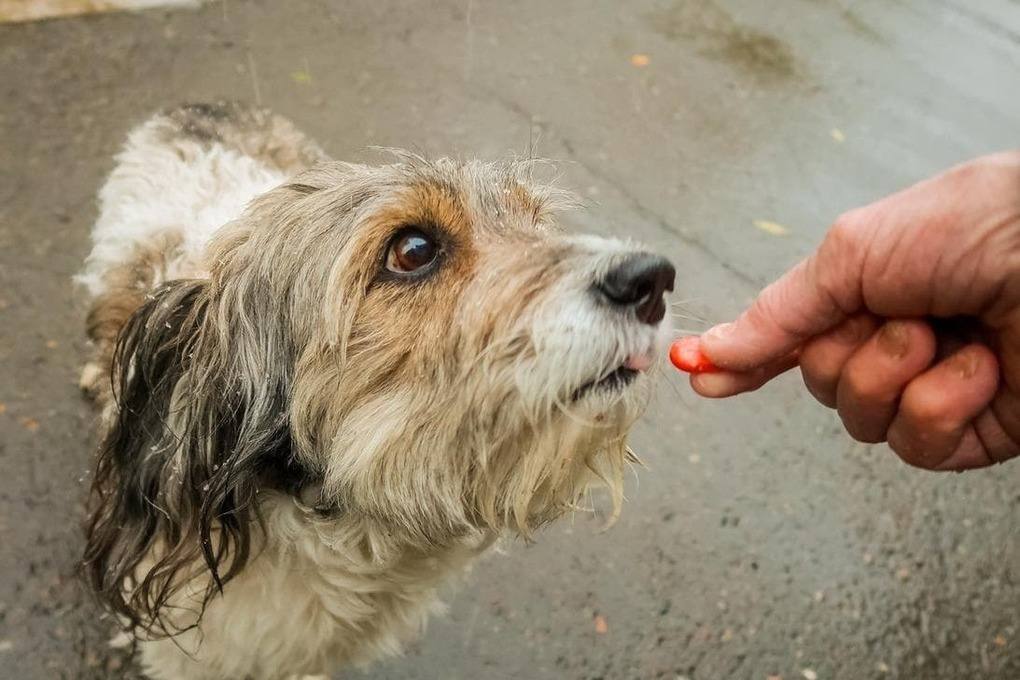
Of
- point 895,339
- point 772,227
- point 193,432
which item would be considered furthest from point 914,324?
point 772,227

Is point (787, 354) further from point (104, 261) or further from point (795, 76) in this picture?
point (795, 76)

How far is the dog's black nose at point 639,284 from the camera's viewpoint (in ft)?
5.16

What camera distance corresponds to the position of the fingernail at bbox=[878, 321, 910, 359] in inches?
65.1

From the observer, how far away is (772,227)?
15.2ft

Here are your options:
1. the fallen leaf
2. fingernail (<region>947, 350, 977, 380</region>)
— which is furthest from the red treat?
the fallen leaf

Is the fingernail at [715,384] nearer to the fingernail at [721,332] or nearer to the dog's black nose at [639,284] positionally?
the fingernail at [721,332]

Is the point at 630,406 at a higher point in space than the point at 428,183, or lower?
lower

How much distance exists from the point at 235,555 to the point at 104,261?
152cm

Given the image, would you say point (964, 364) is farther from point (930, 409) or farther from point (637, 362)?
point (637, 362)

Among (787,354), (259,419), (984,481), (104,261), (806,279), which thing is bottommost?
(984,481)

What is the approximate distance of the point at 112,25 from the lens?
4695 millimetres

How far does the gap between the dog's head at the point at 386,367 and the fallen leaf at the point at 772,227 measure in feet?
9.50

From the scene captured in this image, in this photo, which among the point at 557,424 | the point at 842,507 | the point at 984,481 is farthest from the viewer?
the point at 984,481

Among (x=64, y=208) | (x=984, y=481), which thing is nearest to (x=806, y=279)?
(x=984, y=481)
